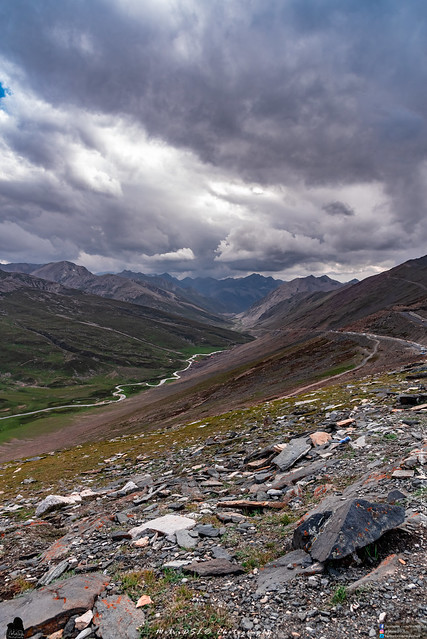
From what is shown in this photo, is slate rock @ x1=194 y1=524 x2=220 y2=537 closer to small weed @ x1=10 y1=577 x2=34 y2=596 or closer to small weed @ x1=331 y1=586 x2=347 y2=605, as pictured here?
small weed @ x1=331 y1=586 x2=347 y2=605

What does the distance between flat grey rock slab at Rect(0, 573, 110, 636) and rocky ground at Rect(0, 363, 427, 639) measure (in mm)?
35

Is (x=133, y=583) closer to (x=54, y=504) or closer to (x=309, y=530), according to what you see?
(x=309, y=530)

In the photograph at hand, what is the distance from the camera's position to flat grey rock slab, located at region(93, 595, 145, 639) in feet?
23.9

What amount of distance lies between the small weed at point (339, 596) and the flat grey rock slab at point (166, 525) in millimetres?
6961

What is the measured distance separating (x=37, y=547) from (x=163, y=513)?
6.05 metres

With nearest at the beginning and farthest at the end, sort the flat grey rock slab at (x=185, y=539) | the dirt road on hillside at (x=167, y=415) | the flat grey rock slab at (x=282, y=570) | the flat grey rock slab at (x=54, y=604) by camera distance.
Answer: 1. the flat grey rock slab at (x=54, y=604)
2. the flat grey rock slab at (x=282, y=570)
3. the flat grey rock slab at (x=185, y=539)
4. the dirt road on hillside at (x=167, y=415)

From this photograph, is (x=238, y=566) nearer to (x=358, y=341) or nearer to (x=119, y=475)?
(x=119, y=475)

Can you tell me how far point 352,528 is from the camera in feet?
27.9

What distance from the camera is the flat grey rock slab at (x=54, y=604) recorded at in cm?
789

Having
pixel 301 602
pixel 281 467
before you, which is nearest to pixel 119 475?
pixel 281 467

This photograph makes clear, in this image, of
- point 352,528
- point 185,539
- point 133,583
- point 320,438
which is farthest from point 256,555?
point 320,438

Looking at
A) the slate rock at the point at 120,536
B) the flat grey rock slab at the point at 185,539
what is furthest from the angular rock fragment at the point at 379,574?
the slate rock at the point at 120,536

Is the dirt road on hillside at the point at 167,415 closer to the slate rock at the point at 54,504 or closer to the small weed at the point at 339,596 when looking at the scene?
the slate rock at the point at 54,504

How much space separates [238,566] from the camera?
9297mm
